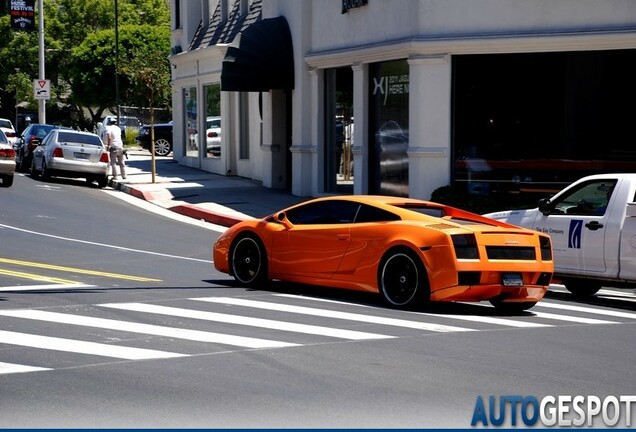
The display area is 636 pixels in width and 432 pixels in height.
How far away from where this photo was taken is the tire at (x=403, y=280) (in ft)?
43.4

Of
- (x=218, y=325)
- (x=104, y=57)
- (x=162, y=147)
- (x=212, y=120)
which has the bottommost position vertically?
(x=218, y=325)

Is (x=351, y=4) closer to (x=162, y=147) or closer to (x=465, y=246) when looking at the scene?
(x=465, y=246)

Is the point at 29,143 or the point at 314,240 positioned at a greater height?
the point at 29,143

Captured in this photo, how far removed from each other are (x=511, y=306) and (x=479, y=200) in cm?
899

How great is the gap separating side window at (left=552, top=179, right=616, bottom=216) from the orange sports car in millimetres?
1777

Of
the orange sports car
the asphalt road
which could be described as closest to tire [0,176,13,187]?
the asphalt road

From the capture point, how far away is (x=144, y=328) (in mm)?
11625

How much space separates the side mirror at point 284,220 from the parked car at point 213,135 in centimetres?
2394

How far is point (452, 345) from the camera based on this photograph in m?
11.0

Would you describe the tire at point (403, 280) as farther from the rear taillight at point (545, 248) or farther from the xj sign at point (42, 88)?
the xj sign at point (42, 88)

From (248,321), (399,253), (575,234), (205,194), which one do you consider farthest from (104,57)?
(248,321)

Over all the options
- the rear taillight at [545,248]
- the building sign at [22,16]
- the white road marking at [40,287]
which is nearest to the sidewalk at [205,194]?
the white road marking at [40,287]

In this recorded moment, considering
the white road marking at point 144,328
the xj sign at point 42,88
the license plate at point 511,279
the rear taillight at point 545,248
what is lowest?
the white road marking at point 144,328

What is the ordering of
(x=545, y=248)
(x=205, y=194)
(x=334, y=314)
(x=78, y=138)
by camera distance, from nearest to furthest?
1. (x=334, y=314)
2. (x=545, y=248)
3. (x=205, y=194)
4. (x=78, y=138)
